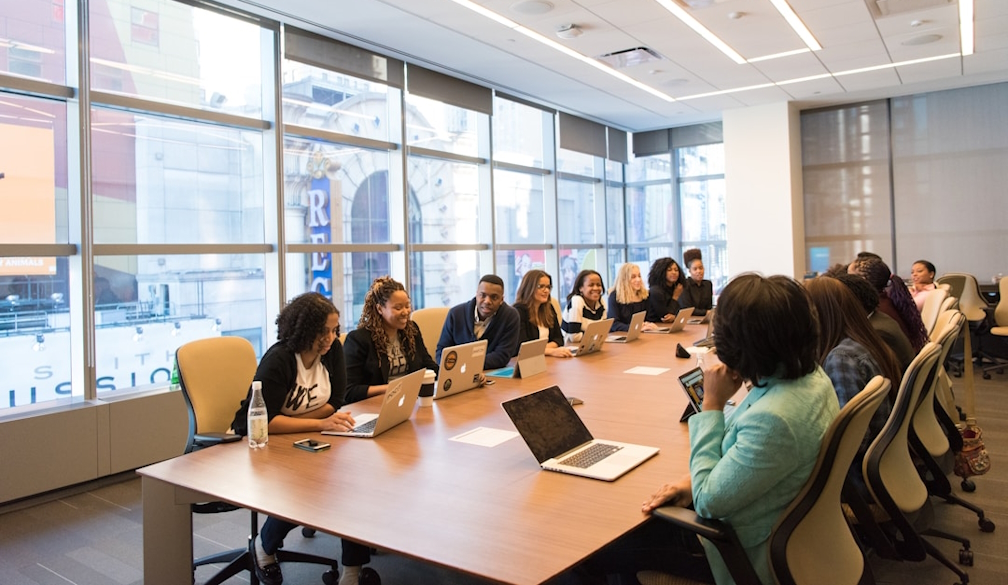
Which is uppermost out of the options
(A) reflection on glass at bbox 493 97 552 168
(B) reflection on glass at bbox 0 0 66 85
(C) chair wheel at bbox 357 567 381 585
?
(A) reflection on glass at bbox 493 97 552 168

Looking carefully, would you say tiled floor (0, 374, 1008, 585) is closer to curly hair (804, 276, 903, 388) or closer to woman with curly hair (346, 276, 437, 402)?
woman with curly hair (346, 276, 437, 402)

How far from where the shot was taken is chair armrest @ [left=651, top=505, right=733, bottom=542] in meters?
1.61

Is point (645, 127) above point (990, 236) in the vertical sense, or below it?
above

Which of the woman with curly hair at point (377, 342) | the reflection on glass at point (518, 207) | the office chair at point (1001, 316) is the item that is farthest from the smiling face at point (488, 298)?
the office chair at point (1001, 316)

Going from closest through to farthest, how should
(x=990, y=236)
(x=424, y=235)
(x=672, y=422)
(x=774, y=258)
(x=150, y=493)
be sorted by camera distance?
1. (x=150, y=493)
2. (x=672, y=422)
3. (x=424, y=235)
4. (x=990, y=236)
5. (x=774, y=258)

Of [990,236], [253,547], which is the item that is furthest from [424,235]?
[990,236]

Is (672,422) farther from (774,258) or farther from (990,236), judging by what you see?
(990,236)

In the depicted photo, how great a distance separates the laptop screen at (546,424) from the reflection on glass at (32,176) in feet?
11.6

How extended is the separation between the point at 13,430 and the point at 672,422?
3.59m

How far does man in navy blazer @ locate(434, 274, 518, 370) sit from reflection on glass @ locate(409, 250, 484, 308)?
8.26 ft

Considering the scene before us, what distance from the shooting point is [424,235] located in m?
7.09

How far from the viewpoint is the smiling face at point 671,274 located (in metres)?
6.73

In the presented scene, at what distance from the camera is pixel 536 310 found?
5.08 meters

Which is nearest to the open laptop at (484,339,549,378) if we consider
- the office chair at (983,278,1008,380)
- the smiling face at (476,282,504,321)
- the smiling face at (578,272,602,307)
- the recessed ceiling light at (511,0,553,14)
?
the smiling face at (476,282,504,321)
